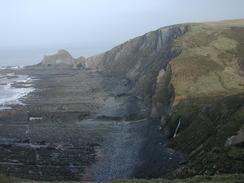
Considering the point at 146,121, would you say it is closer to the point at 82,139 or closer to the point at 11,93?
the point at 82,139

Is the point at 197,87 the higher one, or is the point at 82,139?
the point at 197,87

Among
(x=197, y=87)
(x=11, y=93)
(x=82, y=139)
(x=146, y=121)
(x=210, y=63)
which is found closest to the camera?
(x=82, y=139)

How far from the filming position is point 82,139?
67938 mm

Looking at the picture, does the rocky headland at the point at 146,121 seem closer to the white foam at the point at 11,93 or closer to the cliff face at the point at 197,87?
the cliff face at the point at 197,87

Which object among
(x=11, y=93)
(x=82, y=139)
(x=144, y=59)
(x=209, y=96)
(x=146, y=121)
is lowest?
(x=11, y=93)

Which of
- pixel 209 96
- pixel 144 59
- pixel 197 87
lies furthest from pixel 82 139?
pixel 144 59

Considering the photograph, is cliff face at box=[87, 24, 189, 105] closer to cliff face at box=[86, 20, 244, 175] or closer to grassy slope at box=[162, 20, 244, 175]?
cliff face at box=[86, 20, 244, 175]

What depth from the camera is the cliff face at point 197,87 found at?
46.6 m

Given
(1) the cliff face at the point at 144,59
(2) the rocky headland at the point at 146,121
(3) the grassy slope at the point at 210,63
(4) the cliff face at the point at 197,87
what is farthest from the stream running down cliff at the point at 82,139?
(3) the grassy slope at the point at 210,63

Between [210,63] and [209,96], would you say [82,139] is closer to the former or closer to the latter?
[209,96]

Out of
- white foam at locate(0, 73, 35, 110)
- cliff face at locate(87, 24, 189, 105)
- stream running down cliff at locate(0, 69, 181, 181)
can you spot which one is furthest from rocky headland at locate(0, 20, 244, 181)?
white foam at locate(0, 73, 35, 110)

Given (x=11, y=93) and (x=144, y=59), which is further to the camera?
(x=144, y=59)

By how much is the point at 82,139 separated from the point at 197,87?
27.7 meters

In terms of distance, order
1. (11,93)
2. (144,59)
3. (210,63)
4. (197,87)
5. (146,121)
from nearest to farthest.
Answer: (146,121) → (197,87) → (210,63) → (11,93) → (144,59)
